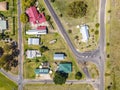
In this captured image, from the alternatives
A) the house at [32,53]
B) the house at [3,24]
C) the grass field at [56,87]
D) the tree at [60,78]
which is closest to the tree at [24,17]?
the house at [3,24]

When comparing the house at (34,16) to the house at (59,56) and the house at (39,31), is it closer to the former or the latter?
the house at (39,31)

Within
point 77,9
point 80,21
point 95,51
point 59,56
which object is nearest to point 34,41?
point 59,56

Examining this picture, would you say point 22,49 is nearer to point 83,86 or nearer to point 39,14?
point 39,14

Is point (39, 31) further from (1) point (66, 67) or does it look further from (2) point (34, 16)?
(1) point (66, 67)

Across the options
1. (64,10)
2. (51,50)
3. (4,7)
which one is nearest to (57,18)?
(64,10)

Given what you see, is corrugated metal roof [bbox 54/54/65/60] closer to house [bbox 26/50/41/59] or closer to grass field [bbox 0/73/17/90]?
house [bbox 26/50/41/59]

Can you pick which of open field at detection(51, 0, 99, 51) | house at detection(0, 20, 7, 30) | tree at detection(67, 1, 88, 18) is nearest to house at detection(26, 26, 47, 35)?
open field at detection(51, 0, 99, 51)
